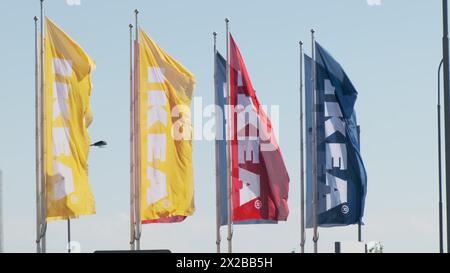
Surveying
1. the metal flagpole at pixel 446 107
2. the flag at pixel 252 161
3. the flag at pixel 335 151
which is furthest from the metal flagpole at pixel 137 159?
the metal flagpole at pixel 446 107

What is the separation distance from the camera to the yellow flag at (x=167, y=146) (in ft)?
125

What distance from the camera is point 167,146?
125 ft

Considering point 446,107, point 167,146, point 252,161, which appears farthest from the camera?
point 252,161

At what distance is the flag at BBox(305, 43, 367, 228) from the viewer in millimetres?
42531

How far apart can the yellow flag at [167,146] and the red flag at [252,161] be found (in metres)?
3.14

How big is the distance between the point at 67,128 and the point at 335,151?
11141 mm

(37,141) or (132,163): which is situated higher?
(37,141)

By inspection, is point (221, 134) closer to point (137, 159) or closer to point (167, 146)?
point (167, 146)

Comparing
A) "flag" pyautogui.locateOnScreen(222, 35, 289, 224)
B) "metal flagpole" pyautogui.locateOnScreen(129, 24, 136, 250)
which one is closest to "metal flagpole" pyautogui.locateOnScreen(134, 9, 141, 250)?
"metal flagpole" pyautogui.locateOnScreen(129, 24, 136, 250)

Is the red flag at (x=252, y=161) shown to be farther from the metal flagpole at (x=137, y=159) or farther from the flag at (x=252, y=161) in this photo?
the metal flagpole at (x=137, y=159)

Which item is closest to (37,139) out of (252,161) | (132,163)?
(132,163)
